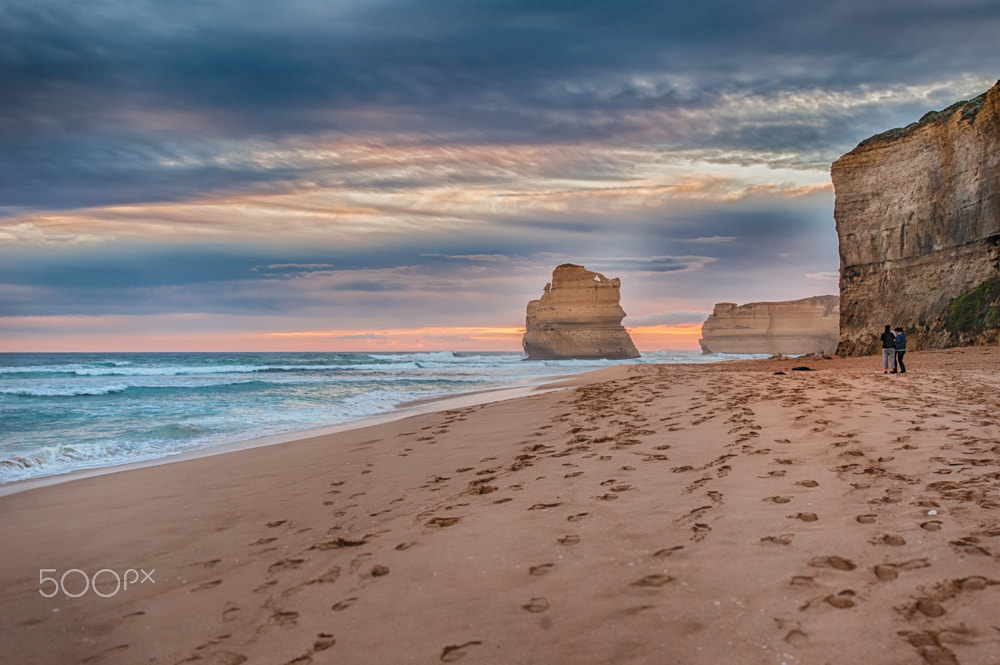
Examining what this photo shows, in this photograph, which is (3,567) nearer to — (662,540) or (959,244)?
(662,540)

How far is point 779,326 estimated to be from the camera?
8306cm

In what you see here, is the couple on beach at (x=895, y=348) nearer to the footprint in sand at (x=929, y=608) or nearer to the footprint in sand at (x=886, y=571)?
the footprint in sand at (x=886, y=571)

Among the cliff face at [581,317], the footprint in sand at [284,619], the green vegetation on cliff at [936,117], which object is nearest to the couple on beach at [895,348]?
the green vegetation on cliff at [936,117]

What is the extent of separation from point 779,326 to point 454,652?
299 feet

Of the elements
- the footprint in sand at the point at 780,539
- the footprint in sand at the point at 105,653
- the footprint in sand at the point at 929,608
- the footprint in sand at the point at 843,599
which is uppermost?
the footprint in sand at the point at 929,608

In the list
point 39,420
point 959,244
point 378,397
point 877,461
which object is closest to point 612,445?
point 877,461

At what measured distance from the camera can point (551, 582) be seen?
2.71 metres

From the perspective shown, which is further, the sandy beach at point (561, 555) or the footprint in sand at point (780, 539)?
the footprint in sand at point (780, 539)

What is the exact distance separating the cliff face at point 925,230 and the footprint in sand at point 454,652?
80.1ft

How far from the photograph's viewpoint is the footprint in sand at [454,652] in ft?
7.32

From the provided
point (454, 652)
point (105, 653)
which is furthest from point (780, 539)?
point (105, 653)

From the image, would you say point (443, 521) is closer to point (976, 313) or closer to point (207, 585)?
point (207, 585)

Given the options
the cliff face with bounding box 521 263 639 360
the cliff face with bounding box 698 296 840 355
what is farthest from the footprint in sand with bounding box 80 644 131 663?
the cliff face with bounding box 698 296 840 355

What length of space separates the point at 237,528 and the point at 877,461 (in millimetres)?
5028
